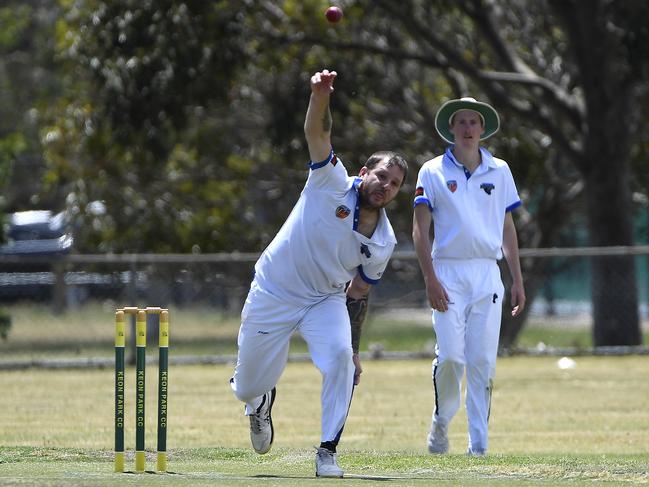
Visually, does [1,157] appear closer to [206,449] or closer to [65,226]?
[65,226]

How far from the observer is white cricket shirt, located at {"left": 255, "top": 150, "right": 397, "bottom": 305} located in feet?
26.6

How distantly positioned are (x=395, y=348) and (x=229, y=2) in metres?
5.75

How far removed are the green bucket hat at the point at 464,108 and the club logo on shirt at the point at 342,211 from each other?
6.16 feet

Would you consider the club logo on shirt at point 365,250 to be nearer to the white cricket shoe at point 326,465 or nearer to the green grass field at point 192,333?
the white cricket shoe at point 326,465

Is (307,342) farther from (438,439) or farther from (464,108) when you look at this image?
(464,108)

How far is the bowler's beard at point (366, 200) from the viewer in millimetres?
8148

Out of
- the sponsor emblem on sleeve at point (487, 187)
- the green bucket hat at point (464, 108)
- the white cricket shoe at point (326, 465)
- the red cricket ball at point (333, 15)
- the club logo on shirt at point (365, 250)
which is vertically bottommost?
the white cricket shoe at point (326, 465)

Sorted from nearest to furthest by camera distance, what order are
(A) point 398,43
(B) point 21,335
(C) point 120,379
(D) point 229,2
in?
(C) point 120,379 → (B) point 21,335 → (D) point 229,2 → (A) point 398,43

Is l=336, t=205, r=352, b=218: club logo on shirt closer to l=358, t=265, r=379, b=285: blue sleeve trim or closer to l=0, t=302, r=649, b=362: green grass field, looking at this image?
l=358, t=265, r=379, b=285: blue sleeve trim

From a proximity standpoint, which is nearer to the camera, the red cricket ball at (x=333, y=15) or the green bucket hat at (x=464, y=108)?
the red cricket ball at (x=333, y=15)

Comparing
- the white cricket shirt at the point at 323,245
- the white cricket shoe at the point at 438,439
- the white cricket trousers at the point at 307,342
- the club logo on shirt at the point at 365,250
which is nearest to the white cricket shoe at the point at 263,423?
the white cricket trousers at the point at 307,342

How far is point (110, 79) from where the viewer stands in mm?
20797

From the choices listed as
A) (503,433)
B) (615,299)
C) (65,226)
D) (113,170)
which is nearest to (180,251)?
(113,170)

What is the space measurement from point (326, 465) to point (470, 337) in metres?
1.97
